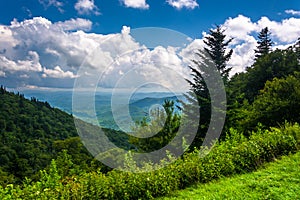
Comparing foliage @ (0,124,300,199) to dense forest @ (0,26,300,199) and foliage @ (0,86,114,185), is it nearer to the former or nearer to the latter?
dense forest @ (0,26,300,199)

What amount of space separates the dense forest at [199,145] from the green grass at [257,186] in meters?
0.24

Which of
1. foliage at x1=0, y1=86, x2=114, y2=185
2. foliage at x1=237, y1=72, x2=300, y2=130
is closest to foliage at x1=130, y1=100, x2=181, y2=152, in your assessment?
foliage at x1=237, y1=72, x2=300, y2=130

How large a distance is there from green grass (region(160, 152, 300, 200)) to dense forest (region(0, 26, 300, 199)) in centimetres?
24

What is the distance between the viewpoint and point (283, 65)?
67.1 feet

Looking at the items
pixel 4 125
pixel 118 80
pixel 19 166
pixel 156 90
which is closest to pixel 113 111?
pixel 118 80

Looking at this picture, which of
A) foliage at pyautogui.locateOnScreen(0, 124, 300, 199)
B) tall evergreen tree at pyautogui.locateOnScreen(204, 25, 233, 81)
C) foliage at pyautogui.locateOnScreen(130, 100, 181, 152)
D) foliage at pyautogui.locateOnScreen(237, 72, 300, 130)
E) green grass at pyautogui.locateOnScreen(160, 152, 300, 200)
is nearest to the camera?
foliage at pyautogui.locateOnScreen(0, 124, 300, 199)

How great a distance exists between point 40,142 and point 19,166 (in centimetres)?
829

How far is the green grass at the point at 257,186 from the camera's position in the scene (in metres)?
3.73

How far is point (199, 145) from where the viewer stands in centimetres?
1273

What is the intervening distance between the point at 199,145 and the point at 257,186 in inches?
348

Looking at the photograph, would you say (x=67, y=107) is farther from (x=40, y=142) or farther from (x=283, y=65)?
(x=40, y=142)

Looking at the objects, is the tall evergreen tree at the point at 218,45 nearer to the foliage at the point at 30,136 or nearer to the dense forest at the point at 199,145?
the dense forest at the point at 199,145

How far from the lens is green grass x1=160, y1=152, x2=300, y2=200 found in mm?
3729

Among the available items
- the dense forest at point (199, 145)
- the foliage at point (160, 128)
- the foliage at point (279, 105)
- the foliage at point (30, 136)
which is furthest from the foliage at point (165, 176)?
the foliage at point (30, 136)
